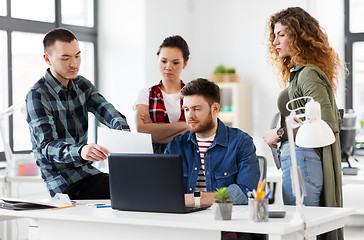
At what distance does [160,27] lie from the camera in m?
5.98

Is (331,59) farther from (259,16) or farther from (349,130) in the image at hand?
(259,16)

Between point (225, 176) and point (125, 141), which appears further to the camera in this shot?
point (225, 176)

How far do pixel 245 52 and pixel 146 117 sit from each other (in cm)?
341

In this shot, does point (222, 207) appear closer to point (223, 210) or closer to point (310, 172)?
point (223, 210)

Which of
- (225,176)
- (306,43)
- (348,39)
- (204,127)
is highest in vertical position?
(348,39)

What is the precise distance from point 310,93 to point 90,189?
1194 mm

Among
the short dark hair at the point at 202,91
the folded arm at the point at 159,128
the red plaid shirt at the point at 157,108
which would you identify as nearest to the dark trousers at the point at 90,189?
the folded arm at the point at 159,128

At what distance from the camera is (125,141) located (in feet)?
8.12

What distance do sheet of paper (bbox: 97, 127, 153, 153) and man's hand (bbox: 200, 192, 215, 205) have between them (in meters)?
0.30

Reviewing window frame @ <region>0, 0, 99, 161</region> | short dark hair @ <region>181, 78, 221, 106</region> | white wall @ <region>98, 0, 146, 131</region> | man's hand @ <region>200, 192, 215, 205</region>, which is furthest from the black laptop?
white wall @ <region>98, 0, 146, 131</region>

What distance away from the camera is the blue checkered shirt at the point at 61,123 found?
278cm

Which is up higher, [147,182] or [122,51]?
[122,51]

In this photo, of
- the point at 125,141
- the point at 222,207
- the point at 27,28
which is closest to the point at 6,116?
the point at 27,28

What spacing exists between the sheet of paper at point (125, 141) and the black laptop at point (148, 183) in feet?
0.44
